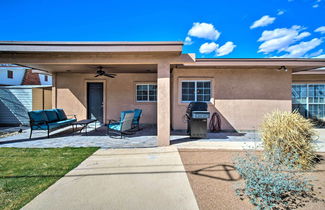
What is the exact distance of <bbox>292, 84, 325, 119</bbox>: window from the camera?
861cm

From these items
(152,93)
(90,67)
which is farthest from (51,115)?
(152,93)

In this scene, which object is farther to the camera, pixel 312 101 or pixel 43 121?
pixel 312 101

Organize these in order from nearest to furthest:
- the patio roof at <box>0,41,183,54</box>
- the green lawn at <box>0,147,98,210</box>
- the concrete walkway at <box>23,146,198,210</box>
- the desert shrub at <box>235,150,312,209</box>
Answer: the desert shrub at <box>235,150,312,209</box>
the concrete walkway at <box>23,146,198,210</box>
the green lawn at <box>0,147,98,210</box>
the patio roof at <box>0,41,183,54</box>

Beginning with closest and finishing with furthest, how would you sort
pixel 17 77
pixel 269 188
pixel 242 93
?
pixel 269 188
pixel 242 93
pixel 17 77

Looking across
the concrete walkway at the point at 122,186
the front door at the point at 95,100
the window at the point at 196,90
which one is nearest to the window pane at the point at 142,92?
the front door at the point at 95,100

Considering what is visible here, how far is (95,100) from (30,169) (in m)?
6.25

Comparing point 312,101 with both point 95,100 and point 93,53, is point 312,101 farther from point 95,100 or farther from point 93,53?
point 95,100

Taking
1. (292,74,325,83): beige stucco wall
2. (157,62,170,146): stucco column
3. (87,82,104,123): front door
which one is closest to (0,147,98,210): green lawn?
(157,62,170,146): stucco column

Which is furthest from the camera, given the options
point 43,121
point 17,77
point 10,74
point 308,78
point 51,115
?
point 17,77

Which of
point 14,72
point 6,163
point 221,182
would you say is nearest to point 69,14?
point 6,163

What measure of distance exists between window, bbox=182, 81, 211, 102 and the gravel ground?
3631 millimetres

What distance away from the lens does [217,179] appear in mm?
2895

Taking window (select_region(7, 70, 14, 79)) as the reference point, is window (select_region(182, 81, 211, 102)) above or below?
below

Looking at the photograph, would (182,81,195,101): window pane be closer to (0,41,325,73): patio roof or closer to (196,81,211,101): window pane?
(196,81,211,101): window pane
